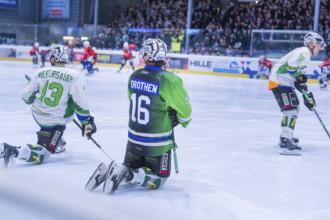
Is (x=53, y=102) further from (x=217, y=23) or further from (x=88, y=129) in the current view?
(x=217, y=23)

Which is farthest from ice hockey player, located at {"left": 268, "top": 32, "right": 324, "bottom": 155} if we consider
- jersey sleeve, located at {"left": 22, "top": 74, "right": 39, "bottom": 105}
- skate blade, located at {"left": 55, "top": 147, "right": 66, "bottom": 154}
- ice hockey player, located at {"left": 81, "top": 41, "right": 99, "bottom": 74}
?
ice hockey player, located at {"left": 81, "top": 41, "right": 99, "bottom": 74}

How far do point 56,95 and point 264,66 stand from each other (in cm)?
1566

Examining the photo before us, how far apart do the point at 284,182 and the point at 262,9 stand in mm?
20609

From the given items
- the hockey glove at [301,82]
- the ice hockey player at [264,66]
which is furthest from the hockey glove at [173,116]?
the ice hockey player at [264,66]

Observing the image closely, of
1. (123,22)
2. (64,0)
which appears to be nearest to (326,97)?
(123,22)

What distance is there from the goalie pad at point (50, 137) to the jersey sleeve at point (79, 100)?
0.93 feet

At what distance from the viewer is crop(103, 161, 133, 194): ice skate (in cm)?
343

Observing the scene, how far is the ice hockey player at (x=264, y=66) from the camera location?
18.8 meters

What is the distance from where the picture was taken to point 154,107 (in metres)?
3.52

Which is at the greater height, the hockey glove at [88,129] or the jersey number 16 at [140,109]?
the jersey number 16 at [140,109]

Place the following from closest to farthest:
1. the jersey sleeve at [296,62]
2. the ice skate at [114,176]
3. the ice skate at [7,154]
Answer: the ice skate at [114,176]
the ice skate at [7,154]
the jersey sleeve at [296,62]

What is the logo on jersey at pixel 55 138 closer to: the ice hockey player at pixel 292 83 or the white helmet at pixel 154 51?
the white helmet at pixel 154 51

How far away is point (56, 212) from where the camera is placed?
70 centimetres

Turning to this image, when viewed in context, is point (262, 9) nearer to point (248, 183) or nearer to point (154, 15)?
point (154, 15)
